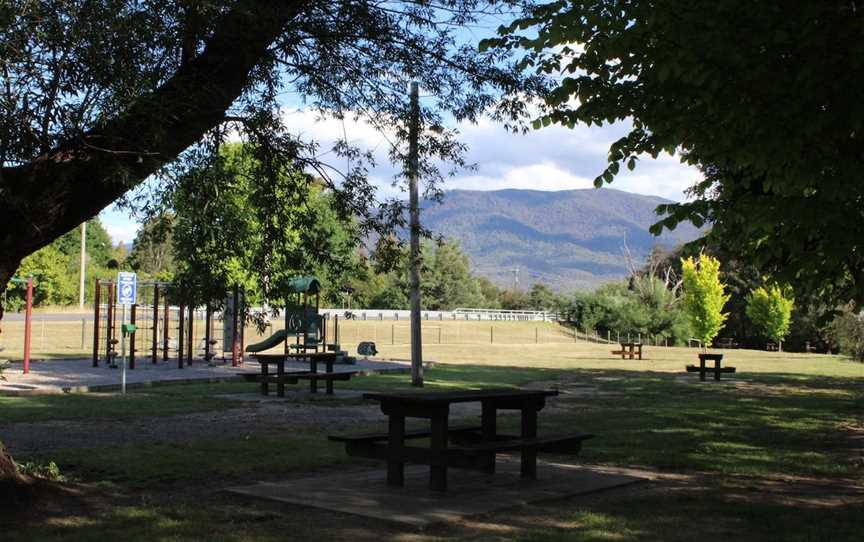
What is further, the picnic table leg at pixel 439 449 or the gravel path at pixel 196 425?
the gravel path at pixel 196 425

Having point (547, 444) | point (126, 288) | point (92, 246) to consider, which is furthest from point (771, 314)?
point (92, 246)

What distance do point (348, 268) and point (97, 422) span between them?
5.54m

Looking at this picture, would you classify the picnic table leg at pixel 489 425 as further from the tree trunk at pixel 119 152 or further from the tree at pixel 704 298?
the tree at pixel 704 298

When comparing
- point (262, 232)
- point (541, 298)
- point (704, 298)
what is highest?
point (541, 298)

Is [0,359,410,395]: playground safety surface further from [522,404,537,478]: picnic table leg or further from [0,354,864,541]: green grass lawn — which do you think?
[522,404,537,478]: picnic table leg

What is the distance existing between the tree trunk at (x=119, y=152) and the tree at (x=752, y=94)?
2.80 meters

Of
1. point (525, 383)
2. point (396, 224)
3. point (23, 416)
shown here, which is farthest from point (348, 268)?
point (525, 383)

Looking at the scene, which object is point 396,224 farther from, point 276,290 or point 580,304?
point 580,304

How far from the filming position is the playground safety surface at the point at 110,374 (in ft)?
65.4

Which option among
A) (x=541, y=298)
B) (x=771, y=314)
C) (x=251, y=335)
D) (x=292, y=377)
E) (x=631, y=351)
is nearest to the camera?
(x=292, y=377)

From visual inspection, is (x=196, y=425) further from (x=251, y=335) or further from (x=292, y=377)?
(x=251, y=335)

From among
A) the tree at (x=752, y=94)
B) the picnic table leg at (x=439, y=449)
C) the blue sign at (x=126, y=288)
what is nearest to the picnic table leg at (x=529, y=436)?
the picnic table leg at (x=439, y=449)

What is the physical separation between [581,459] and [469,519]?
12.3ft

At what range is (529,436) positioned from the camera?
9.37 metres
